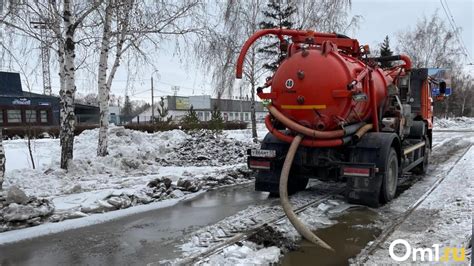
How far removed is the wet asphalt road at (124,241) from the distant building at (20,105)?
3117cm

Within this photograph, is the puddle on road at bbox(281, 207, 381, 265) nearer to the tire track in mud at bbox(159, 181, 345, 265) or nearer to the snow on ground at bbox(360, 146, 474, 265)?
the snow on ground at bbox(360, 146, 474, 265)

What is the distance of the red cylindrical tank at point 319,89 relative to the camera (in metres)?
7.39

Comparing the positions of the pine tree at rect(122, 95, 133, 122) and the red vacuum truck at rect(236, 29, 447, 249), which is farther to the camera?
the pine tree at rect(122, 95, 133, 122)

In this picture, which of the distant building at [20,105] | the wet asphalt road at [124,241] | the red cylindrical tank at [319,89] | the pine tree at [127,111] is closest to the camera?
the wet asphalt road at [124,241]

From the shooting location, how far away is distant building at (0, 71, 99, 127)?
121 ft

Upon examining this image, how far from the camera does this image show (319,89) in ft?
24.4

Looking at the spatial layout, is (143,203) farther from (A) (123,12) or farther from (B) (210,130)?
(B) (210,130)

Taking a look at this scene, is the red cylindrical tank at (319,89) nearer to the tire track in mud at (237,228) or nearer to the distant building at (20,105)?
the tire track in mud at (237,228)

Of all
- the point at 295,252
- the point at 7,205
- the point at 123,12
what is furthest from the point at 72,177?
the point at 295,252

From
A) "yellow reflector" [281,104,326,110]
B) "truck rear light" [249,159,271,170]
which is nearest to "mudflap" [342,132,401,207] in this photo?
"yellow reflector" [281,104,326,110]

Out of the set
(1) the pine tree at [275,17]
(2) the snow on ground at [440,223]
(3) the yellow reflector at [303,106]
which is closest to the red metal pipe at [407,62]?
(2) the snow on ground at [440,223]

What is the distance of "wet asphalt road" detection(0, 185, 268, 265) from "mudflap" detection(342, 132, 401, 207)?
1.98 metres

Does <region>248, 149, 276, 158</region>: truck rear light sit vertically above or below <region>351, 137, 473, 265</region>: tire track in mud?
above

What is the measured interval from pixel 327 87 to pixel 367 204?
221 centimetres
